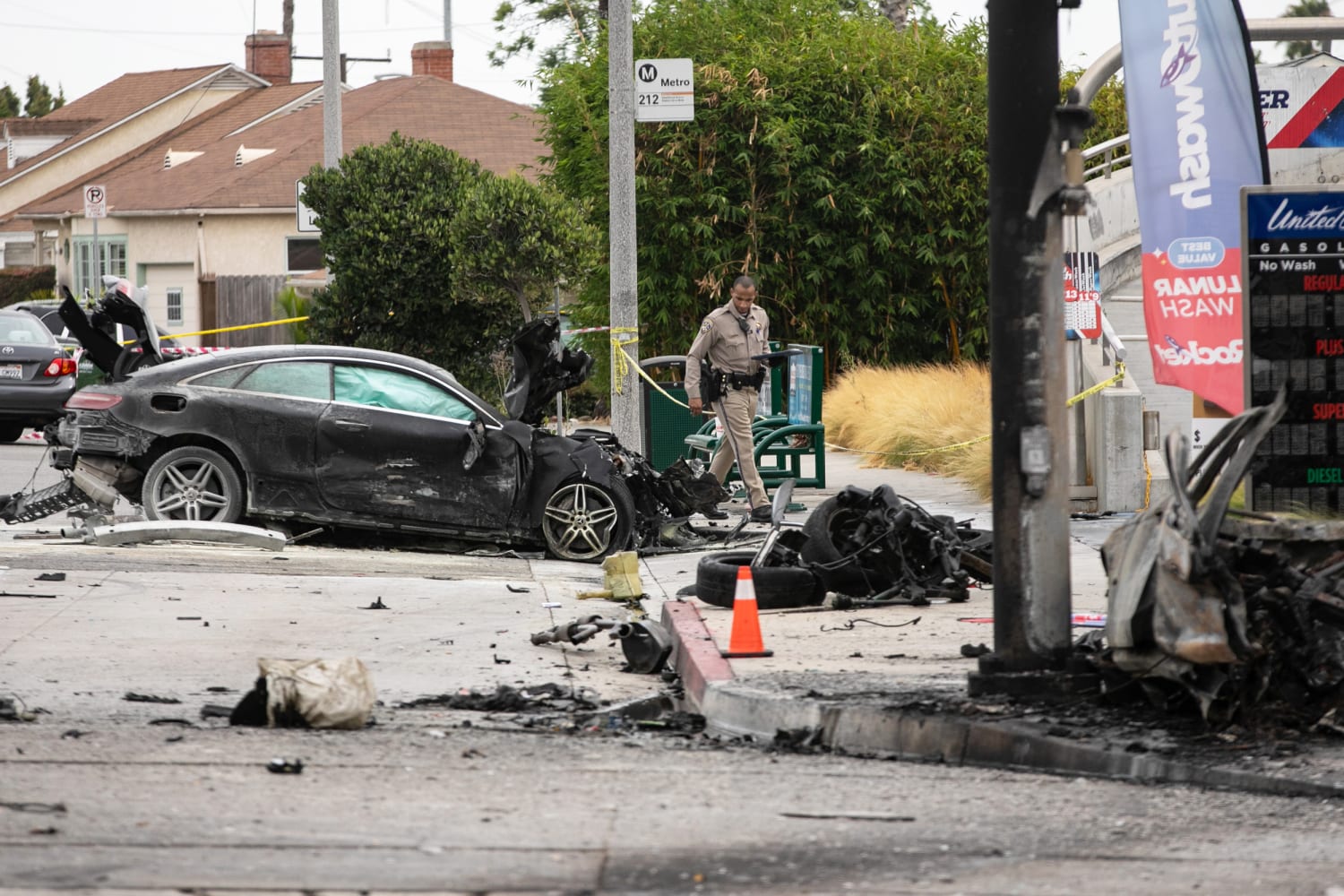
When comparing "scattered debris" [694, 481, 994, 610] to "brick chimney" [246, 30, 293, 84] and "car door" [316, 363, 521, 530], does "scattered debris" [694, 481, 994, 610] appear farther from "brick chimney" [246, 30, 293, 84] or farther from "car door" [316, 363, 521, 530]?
"brick chimney" [246, 30, 293, 84]

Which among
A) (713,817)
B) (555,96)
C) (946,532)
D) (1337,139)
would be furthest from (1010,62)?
(555,96)

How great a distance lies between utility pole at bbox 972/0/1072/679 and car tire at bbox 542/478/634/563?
19.4 ft

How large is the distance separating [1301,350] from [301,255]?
33842 mm

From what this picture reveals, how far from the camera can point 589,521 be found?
12.8m

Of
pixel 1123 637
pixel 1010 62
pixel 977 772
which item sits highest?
pixel 1010 62

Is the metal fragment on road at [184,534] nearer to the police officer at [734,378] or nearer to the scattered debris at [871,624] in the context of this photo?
the police officer at [734,378]

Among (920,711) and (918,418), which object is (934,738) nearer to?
(920,711)

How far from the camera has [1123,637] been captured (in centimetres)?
657

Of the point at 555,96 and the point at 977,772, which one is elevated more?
the point at 555,96

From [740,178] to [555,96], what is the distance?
3098mm

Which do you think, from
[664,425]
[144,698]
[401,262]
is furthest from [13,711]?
[401,262]

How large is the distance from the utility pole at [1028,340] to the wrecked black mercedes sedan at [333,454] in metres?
5.96

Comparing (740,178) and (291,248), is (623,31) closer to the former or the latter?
(740,178)

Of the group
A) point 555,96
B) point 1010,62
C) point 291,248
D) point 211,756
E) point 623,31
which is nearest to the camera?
point 211,756
